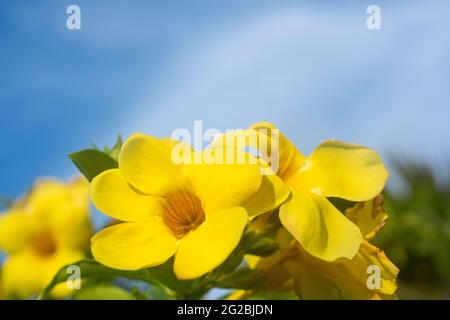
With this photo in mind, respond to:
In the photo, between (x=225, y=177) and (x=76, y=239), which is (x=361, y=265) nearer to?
(x=225, y=177)

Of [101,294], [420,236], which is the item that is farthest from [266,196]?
[420,236]

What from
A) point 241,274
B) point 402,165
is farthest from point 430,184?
point 241,274

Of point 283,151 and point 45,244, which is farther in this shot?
point 45,244

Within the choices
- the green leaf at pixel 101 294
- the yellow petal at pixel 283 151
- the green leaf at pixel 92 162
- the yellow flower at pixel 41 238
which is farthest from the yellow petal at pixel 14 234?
the yellow petal at pixel 283 151

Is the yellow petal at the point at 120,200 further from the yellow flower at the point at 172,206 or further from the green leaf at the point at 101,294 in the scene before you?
the green leaf at the point at 101,294

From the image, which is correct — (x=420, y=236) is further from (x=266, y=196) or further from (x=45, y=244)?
(x=266, y=196)

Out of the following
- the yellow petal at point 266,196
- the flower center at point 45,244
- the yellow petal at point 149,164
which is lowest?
the flower center at point 45,244

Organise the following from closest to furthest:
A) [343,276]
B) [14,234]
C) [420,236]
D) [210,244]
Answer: [210,244] < [343,276] < [14,234] < [420,236]
